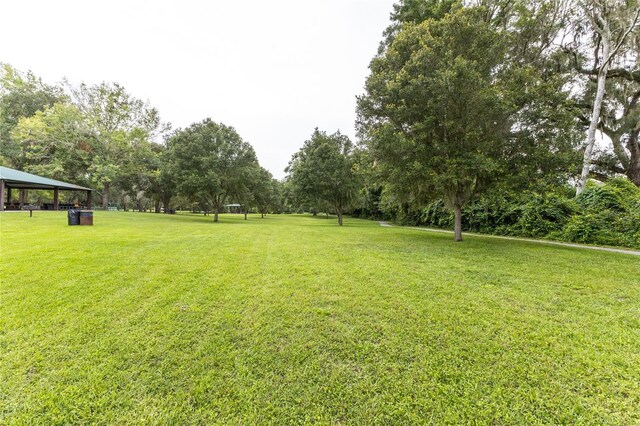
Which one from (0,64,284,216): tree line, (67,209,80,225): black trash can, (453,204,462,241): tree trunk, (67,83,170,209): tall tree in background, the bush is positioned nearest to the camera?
(453,204,462,241): tree trunk

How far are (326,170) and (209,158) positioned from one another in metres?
9.98

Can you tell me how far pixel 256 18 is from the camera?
15.0m

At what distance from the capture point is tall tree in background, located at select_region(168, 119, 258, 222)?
2066 centimetres

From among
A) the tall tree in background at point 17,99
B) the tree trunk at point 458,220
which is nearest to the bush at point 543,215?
the tree trunk at point 458,220

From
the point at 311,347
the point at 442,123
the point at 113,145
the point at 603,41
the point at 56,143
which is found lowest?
the point at 311,347

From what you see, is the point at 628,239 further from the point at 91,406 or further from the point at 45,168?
the point at 45,168

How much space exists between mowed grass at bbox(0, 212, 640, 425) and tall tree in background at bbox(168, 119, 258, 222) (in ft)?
54.9

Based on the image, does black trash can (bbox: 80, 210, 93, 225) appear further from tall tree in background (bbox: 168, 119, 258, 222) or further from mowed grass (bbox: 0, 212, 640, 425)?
mowed grass (bbox: 0, 212, 640, 425)

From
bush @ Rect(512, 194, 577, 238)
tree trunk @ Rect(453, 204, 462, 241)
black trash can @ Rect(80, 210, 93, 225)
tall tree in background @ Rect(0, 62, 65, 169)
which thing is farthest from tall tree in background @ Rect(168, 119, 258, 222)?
bush @ Rect(512, 194, 577, 238)

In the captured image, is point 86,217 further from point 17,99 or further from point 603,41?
point 17,99

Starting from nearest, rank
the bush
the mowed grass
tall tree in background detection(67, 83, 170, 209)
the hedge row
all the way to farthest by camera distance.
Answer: the mowed grass, the hedge row, the bush, tall tree in background detection(67, 83, 170, 209)

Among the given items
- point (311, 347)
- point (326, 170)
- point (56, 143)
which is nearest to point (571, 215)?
point (326, 170)

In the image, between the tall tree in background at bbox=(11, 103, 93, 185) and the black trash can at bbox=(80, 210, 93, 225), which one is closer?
the black trash can at bbox=(80, 210, 93, 225)

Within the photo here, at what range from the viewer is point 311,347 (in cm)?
274
